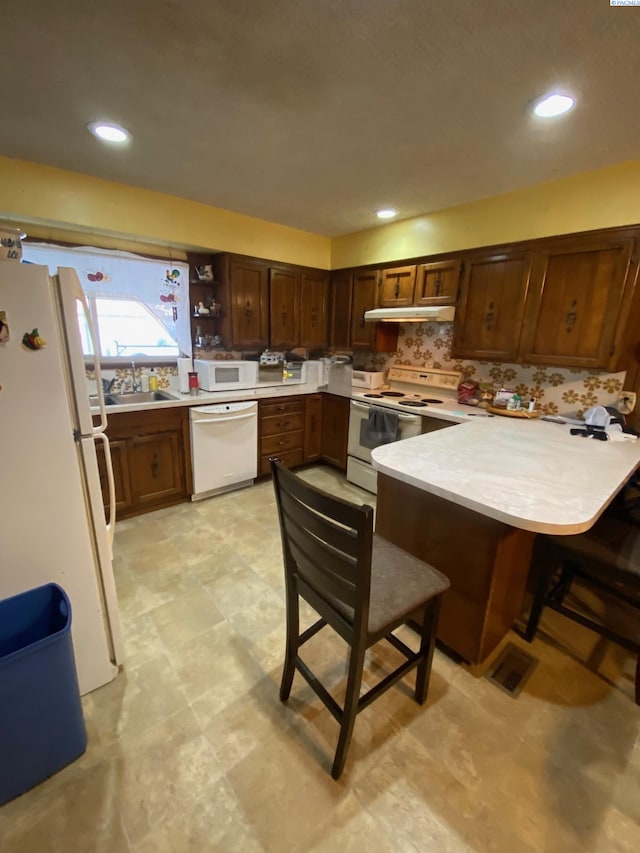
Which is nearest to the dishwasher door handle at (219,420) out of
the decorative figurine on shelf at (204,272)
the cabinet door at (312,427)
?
the cabinet door at (312,427)

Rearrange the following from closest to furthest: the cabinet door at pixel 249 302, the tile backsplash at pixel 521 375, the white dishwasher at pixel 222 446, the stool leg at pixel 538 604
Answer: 1. the stool leg at pixel 538 604
2. the tile backsplash at pixel 521 375
3. the white dishwasher at pixel 222 446
4. the cabinet door at pixel 249 302

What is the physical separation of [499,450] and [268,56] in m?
1.93

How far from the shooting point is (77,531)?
4.42 ft

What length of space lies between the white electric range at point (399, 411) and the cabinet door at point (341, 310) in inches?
24.4

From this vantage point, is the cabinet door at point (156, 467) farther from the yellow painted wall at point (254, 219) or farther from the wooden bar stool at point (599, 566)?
the wooden bar stool at point (599, 566)

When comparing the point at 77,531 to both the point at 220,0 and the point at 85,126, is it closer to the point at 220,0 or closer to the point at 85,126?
the point at 220,0

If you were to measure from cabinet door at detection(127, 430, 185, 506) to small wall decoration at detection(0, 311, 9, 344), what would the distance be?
173 cm

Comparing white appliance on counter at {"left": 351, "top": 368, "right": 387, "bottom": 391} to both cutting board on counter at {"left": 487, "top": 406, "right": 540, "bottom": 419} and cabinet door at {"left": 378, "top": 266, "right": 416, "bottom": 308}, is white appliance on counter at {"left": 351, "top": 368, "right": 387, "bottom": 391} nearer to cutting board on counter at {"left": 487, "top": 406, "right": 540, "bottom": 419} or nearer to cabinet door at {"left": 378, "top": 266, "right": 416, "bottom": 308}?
cabinet door at {"left": 378, "top": 266, "right": 416, "bottom": 308}

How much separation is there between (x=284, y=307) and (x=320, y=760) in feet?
11.2

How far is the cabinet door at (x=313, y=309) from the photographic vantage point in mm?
3797

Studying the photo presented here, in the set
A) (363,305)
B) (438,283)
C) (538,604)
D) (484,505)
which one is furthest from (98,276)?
(538,604)

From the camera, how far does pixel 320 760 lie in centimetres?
130

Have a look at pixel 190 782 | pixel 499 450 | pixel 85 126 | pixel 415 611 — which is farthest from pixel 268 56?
pixel 190 782

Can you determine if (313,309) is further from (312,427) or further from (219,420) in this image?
(219,420)
